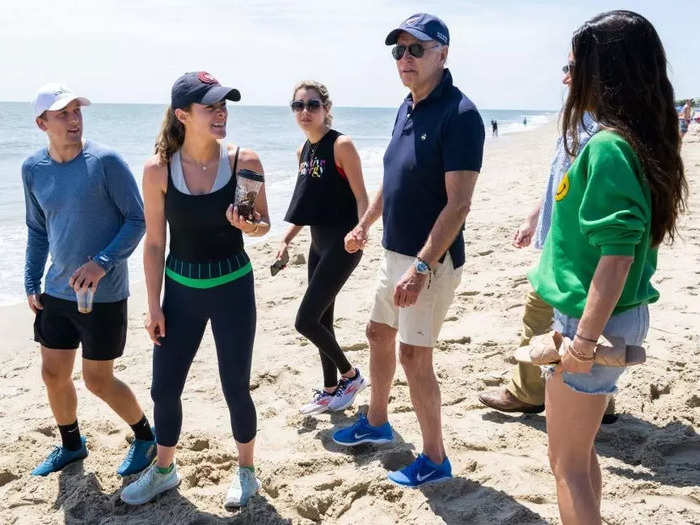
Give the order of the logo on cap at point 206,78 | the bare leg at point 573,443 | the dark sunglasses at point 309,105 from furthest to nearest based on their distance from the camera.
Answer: the dark sunglasses at point 309,105 → the logo on cap at point 206,78 → the bare leg at point 573,443

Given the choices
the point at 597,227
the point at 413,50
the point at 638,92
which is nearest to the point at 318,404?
the point at 413,50

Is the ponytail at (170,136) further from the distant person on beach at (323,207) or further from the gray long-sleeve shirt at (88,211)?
the distant person on beach at (323,207)

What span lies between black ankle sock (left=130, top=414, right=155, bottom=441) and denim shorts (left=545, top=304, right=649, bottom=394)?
2409 mm

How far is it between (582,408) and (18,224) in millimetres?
11806

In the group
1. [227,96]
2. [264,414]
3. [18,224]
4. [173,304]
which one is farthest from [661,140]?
[18,224]

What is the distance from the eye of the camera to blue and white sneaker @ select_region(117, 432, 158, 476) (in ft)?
11.8

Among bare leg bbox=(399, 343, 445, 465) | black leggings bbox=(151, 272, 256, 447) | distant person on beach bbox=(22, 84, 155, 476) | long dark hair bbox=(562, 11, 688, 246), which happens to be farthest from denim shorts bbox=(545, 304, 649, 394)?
distant person on beach bbox=(22, 84, 155, 476)

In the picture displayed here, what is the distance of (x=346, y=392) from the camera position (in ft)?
14.1

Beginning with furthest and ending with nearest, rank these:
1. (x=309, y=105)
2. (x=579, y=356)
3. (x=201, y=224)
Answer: (x=309, y=105), (x=201, y=224), (x=579, y=356)

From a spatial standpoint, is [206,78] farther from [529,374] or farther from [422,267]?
[529,374]

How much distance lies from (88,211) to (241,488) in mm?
1545

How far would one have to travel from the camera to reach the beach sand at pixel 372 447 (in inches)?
A: 124

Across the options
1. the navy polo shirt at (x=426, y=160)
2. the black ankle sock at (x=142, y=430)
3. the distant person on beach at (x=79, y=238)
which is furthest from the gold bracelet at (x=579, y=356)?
the black ankle sock at (x=142, y=430)

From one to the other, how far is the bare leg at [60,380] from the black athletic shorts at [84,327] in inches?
1.8
